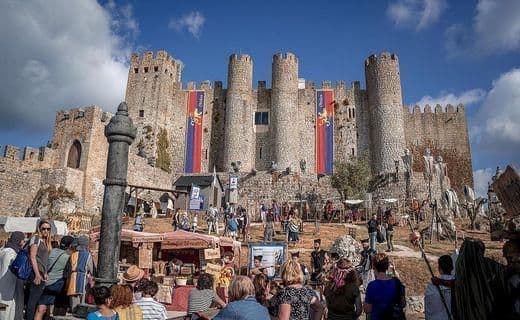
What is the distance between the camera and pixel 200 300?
513 cm

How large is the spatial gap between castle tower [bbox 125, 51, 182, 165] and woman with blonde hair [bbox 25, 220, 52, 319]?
3331 cm

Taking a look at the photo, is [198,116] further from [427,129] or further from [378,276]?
[378,276]

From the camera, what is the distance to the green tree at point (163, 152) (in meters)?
39.4

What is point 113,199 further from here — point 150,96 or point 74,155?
point 150,96

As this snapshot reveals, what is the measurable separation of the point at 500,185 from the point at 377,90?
35.7m

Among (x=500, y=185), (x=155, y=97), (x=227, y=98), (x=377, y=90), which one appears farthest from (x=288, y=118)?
(x=500, y=185)

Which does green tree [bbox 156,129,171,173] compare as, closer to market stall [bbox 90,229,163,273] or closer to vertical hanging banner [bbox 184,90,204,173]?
vertical hanging banner [bbox 184,90,204,173]

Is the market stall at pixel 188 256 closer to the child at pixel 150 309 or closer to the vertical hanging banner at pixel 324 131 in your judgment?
the child at pixel 150 309

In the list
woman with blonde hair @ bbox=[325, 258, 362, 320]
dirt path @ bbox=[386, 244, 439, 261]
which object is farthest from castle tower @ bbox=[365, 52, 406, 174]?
woman with blonde hair @ bbox=[325, 258, 362, 320]

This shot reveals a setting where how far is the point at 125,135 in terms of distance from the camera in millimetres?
5527

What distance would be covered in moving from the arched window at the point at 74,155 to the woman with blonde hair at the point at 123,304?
91.4 feet

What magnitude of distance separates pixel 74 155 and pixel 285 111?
20.1 meters

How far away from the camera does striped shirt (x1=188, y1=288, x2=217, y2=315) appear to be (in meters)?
5.06

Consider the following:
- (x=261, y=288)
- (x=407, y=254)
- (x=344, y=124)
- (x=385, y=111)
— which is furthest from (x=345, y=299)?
(x=344, y=124)
